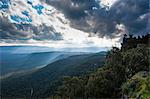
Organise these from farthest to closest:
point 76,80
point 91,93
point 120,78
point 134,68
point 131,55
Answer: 1. point 76,80
2. point 91,93
3. point 120,78
4. point 131,55
5. point 134,68

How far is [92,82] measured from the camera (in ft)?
242

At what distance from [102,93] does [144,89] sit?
40.7m

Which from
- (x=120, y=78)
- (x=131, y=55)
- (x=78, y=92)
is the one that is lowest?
(x=78, y=92)

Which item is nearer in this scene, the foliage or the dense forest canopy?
the dense forest canopy

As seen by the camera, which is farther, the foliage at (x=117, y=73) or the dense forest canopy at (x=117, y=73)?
the foliage at (x=117, y=73)

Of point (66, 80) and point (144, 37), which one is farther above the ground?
point (144, 37)

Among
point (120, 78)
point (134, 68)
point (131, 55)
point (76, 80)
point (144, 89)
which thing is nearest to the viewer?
point (144, 89)

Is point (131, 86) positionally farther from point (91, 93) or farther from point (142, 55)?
point (91, 93)

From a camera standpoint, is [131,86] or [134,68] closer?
[131,86]

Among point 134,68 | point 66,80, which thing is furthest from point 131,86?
point 66,80

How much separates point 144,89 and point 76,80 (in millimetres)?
62689

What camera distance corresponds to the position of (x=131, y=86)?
122ft

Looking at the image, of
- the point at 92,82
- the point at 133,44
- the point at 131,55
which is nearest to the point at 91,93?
the point at 92,82

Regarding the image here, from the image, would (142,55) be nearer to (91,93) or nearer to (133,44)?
(91,93)
